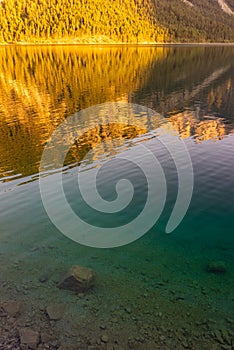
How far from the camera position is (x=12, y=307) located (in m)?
16.5

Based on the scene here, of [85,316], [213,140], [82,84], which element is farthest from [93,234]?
[82,84]

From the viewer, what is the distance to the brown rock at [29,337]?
14.4 meters

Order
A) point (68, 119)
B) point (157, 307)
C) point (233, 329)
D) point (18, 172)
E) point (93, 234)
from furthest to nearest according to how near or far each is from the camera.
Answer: point (68, 119)
point (18, 172)
point (93, 234)
point (157, 307)
point (233, 329)

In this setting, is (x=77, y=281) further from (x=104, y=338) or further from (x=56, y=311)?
(x=104, y=338)

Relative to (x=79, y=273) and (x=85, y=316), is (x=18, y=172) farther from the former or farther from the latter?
(x=85, y=316)

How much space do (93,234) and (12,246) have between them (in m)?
6.63

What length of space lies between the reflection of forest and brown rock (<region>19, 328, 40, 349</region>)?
2304 centimetres

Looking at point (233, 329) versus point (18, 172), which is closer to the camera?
point (233, 329)

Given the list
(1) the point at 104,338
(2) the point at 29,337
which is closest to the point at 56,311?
(2) the point at 29,337

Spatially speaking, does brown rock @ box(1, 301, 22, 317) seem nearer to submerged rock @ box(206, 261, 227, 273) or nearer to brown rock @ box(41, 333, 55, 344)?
brown rock @ box(41, 333, 55, 344)

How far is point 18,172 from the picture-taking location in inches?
1404

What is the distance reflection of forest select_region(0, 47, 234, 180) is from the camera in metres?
47.9

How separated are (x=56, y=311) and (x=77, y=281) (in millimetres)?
2215

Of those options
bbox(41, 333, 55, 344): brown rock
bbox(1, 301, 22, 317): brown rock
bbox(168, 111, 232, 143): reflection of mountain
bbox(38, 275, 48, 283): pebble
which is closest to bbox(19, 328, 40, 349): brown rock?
bbox(41, 333, 55, 344): brown rock
